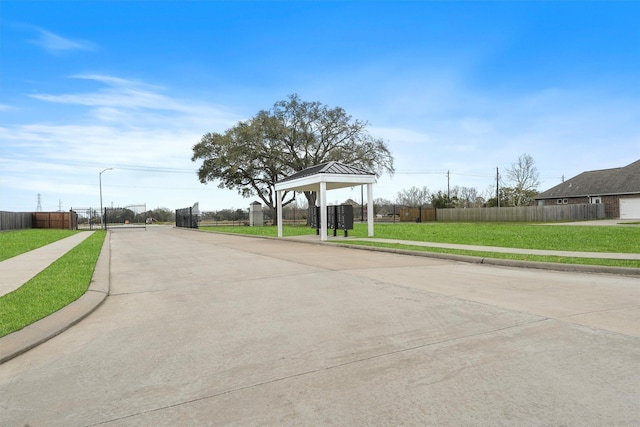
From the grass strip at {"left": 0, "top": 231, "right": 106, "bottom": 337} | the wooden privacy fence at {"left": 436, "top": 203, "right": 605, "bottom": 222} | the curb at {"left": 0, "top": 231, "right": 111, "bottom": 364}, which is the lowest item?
the curb at {"left": 0, "top": 231, "right": 111, "bottom": 364}

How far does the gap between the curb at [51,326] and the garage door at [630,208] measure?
53.3 m

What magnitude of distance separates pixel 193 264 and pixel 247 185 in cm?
3945

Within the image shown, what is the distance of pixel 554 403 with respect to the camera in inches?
128

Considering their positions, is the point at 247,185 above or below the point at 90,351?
above

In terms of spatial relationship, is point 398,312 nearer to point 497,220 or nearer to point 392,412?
point 392,412

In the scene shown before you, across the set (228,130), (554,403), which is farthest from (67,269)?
(228,130)

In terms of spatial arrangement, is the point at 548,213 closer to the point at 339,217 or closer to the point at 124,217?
the point at 339,217

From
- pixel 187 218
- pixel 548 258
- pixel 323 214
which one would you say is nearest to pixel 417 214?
pixel 187 218

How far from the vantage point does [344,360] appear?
4.25 meters

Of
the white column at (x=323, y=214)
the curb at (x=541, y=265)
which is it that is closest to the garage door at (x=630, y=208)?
the white column at (x=323, y=214)

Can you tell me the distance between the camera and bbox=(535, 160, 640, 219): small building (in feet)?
153

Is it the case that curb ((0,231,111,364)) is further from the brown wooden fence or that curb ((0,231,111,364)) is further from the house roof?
the brown wooden fence

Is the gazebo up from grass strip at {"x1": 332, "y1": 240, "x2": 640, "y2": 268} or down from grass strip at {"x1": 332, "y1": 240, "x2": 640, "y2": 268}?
up

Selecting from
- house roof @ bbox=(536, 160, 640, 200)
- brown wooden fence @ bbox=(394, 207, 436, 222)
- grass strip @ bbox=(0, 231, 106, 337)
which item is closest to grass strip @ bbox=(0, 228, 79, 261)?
grass strip @ bbox=(0, 231, 106, 337)
